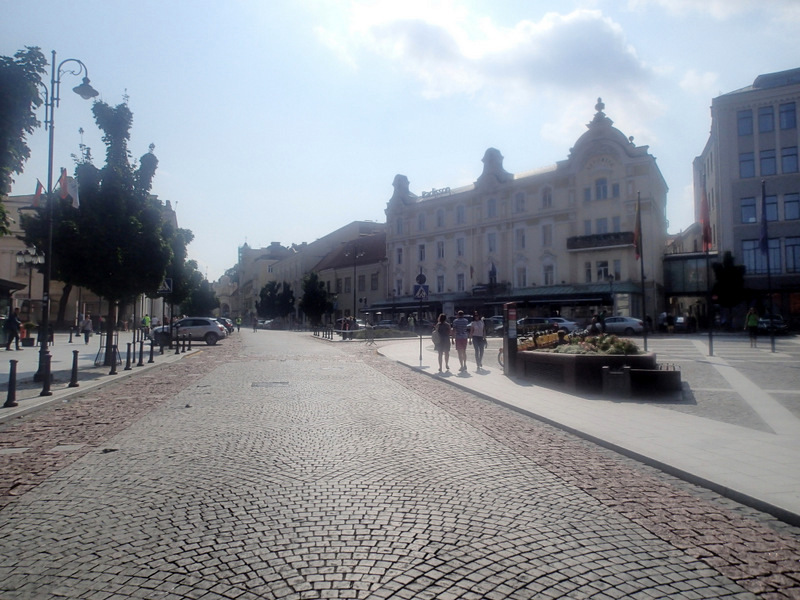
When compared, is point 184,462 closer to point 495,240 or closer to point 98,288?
point 98,288

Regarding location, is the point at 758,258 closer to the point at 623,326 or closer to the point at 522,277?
the point at 623,326

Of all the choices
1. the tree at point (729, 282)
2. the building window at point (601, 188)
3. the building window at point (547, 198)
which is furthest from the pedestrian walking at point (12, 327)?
the tree at point (729, 282)

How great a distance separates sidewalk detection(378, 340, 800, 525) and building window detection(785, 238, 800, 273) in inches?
1661

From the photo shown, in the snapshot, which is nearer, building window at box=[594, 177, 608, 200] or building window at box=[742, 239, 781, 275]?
building window at box=[742, 239, 781, 275]

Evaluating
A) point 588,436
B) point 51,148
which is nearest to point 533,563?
point 588,436

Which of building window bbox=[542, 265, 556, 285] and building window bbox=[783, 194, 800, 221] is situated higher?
building window bbox=[783, 194, 800, 221]

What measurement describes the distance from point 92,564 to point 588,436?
667 cm

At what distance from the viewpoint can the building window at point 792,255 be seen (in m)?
49.9

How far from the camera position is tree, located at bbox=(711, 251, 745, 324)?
162 feet

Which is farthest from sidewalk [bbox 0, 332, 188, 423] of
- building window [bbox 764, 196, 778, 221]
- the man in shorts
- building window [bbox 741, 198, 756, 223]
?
building window [bbox 764, 196, 778, 221]

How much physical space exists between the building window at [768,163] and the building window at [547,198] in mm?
16860

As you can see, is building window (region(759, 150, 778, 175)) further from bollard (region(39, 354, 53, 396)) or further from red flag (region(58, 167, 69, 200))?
bollard (region(39, 354, 53, 396))

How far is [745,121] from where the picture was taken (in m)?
52.3

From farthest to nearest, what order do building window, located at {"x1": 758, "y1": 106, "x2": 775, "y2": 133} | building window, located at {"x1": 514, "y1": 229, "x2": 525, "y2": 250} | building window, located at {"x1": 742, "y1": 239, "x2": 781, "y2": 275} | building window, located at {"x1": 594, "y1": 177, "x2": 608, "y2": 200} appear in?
building window, located at {"x1": 514, "y1": 229, "x2": 525, "y2": 250}, building window, located at {"x1": 594, "y1": 177, "x2": 608, "y2": 200}, building window, located at {"x1": 758, "y1": 106, "x2": 775, "y2": 133}, building window, located at {"x1": 742, "y1": 239, "x2": 781, "y2": 275}
